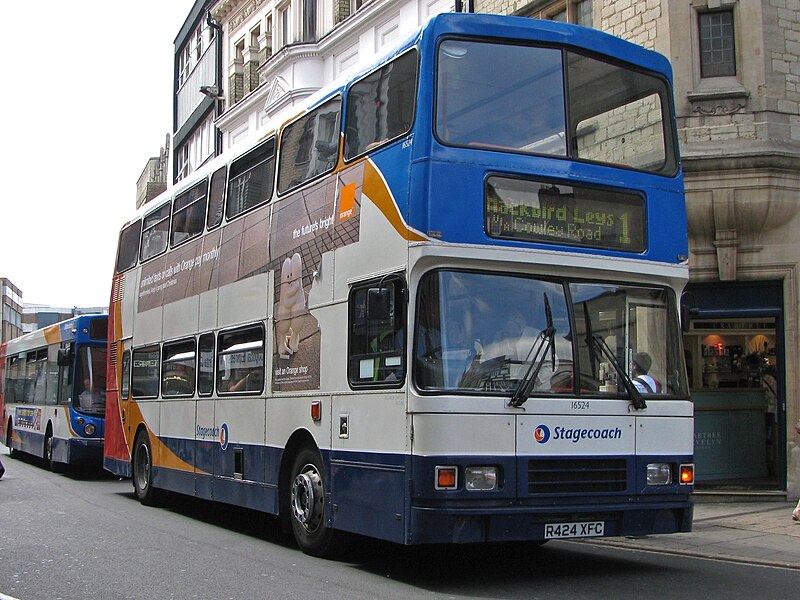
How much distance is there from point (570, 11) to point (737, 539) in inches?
406

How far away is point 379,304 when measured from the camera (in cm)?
897

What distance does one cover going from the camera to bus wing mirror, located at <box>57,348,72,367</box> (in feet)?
68.7

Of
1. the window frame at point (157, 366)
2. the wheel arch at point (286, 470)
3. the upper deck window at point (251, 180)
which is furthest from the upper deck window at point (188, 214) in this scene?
the wheel arch at point (286, 470)

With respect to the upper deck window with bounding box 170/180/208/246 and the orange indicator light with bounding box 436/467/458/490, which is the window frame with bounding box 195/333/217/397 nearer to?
the upper deck window with bounding box 170/180/208/246

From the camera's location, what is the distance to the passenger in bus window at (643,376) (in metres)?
9.23

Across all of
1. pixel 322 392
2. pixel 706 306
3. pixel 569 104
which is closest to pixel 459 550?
pixel 322 392

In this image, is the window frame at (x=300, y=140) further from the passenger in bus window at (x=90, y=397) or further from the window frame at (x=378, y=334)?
the passenger in bus window at (x=90, y=397)

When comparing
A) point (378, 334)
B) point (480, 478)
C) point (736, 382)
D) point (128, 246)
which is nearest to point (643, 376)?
point (480, 478)

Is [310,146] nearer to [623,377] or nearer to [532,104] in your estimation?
[532,104]

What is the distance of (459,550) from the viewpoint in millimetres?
11109

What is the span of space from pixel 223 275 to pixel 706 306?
7.65 meters

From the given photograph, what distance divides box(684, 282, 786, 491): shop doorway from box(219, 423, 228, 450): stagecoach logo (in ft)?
24.7

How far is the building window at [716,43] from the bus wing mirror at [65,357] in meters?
12.8

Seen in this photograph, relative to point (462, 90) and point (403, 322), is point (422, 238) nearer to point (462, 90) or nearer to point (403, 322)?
point (403, 322)
